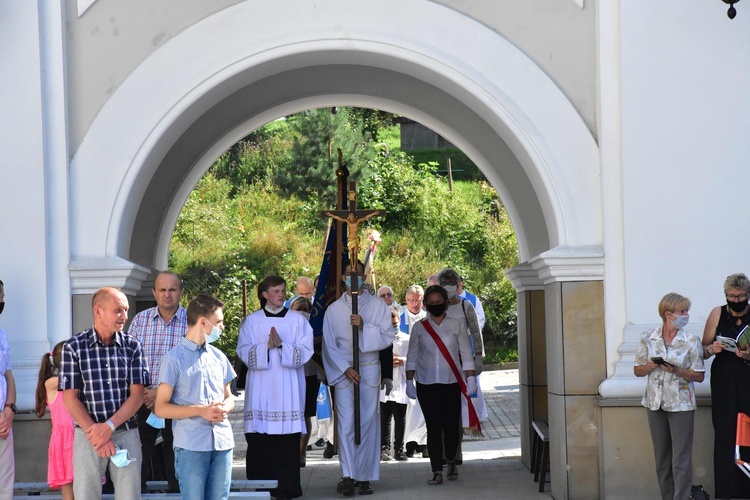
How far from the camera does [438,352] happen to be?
9.88 meters

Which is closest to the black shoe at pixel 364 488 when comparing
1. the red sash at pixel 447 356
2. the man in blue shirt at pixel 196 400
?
the red sash at pixel 447 356

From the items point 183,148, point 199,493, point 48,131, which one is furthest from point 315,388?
point 199,493

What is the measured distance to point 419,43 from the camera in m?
8.39

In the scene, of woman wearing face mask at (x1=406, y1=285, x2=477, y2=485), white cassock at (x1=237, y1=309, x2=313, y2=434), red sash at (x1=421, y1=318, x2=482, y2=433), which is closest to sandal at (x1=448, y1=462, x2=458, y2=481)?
woman wearing face mask at (x1=406, y1=285, x2=477, y2=485)

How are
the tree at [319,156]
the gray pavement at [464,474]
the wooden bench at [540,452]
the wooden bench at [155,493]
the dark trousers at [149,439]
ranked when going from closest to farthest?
the wooden bench at [155,493], the dark trousers at [149,439], the wooden bench at [540,452], the gray pavement at [464,474], the tree at [319,156]

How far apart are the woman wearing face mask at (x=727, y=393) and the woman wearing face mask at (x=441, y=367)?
2.52 meters

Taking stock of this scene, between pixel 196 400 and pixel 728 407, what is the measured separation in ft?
12.5

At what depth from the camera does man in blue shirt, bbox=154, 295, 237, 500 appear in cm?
606

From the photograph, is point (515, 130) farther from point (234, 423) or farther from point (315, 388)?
point (234, 423)

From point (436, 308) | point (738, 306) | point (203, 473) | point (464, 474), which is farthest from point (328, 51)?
point (464, 474)

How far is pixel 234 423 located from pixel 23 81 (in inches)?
319

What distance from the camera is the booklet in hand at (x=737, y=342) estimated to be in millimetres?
7629

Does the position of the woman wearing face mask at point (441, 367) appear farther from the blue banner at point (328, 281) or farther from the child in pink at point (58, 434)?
the child in pink at point (58, 434)

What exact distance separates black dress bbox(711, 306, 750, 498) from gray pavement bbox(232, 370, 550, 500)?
1.56m
